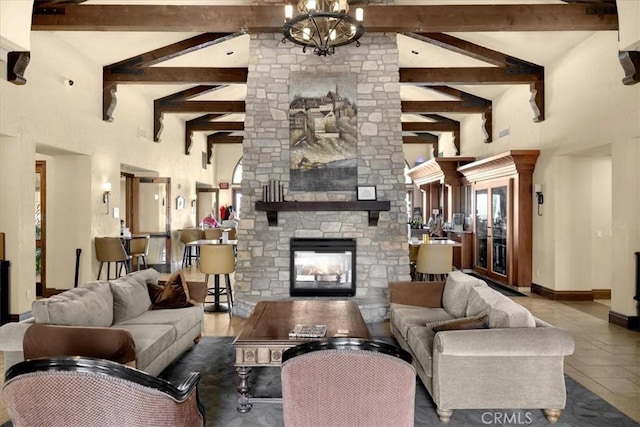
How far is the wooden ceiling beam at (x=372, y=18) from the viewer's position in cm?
537

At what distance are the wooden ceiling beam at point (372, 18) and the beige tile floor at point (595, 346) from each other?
3.67m

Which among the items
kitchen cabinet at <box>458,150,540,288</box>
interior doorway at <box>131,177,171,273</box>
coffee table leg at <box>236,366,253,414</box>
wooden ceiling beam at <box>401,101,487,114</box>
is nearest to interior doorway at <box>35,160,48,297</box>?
interior doorway at <box>131,177,171,273</box>

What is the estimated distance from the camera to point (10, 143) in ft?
18.7

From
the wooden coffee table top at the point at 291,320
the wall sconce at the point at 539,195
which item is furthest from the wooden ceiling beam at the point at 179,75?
the wall sconce at the point at 539,195

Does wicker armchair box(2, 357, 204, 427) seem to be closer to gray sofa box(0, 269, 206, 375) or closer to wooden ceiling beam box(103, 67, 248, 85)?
gray sofa box(0, 269, 206, 375)

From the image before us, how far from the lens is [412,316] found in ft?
14.1

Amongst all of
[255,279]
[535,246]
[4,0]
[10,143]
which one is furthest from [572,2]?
[10,143]

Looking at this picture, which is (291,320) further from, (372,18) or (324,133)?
(372,18)

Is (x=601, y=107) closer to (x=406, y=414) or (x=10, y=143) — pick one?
(x=406, y=414)

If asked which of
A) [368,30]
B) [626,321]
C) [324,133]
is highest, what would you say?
[368,30]

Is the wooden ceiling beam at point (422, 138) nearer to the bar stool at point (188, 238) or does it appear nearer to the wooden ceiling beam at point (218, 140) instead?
the wooden ceiling beam at point (218, 140)

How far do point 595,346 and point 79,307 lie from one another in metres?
5.11

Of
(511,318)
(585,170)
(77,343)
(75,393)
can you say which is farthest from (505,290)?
(75,393)

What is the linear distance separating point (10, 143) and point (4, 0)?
2.45 metres
